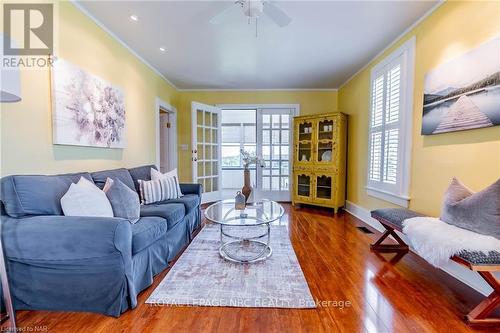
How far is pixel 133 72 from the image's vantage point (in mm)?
3350

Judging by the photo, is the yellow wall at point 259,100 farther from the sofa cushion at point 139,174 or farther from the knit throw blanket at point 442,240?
the knit throw blanket at point 442,240

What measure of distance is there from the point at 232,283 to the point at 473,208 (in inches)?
72.4

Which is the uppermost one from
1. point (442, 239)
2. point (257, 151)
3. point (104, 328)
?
point (257, 151)

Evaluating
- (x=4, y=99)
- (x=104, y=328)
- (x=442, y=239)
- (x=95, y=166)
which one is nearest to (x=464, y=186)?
(x=442, y=239)

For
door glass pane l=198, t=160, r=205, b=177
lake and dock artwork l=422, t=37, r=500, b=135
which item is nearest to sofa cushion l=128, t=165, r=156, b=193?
door glass pane l=198, t=160, r=205, b=177

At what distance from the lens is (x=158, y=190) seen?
2.88 metres

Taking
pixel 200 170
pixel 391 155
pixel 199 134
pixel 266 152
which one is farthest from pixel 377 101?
pixel 200 170

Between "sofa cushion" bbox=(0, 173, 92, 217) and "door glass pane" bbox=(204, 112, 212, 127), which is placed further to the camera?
"door glass pane" bbox=(204, 112, 212, 127)

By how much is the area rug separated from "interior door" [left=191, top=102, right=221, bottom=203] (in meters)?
2.41

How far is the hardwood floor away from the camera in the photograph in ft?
4.85

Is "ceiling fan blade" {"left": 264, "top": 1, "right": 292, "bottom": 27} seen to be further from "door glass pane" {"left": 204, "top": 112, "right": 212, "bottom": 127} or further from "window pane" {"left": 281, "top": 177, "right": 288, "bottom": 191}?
"window pane" {"left": 281, "top": 177, "right": 288, "bottom": 191}

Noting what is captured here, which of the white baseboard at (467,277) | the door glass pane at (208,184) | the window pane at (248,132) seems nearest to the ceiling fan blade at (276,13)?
the white baseboard at (467,277)

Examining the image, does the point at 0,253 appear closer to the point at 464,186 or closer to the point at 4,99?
the point at 4,99

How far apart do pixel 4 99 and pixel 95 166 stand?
1.21m
